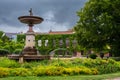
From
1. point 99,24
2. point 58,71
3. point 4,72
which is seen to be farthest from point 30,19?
point 4,72

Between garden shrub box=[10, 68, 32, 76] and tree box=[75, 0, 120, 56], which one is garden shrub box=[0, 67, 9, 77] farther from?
tree box=[75, 0, 120, 56]

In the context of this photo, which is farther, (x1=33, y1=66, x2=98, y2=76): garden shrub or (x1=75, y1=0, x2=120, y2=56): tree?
(x1=75, y1=0, x2=120, y2=56): tree

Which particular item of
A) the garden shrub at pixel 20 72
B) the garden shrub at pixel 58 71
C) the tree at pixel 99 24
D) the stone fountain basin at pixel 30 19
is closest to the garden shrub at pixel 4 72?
the garden shrub at pixel 20 72

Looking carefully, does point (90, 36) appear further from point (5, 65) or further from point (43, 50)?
point (43, 50)

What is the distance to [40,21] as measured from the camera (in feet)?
112

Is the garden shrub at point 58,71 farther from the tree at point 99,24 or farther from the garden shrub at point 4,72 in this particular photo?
the tree at point 99,24

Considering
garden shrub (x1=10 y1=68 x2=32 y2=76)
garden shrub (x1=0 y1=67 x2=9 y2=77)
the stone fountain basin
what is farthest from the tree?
garden shrub (x1=0 y1=67 x2=9 y2=77)

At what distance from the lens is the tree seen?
44338mm

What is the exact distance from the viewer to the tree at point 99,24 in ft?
145

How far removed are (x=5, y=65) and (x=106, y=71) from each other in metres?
6.43

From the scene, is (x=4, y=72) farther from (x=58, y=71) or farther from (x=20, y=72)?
(x=58, y=71)

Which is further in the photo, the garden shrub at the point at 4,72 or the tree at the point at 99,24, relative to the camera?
the tree at the point at 99,24

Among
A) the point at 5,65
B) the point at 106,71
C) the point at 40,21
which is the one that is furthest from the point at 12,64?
the point at 40,21

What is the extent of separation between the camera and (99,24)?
147ft
